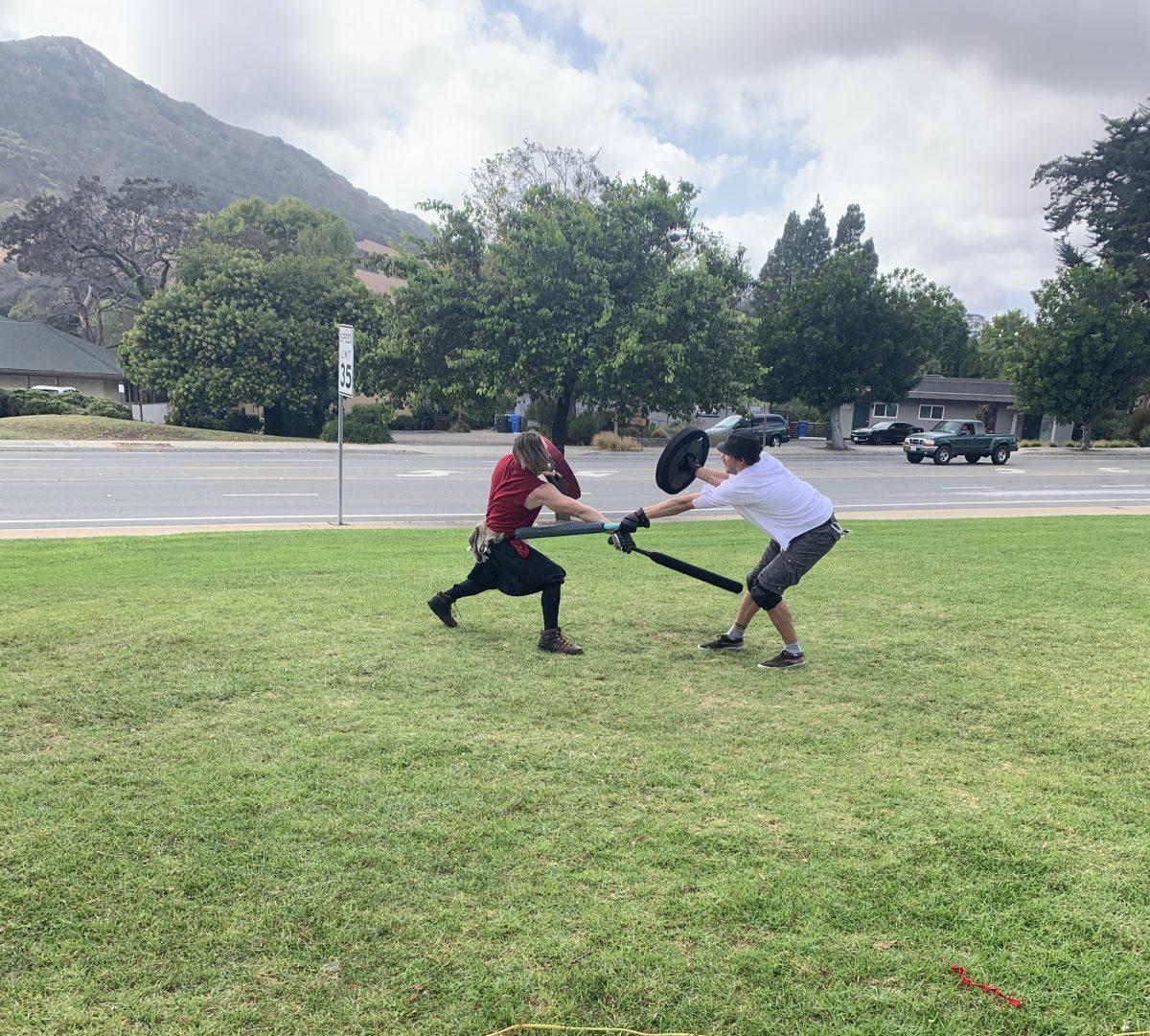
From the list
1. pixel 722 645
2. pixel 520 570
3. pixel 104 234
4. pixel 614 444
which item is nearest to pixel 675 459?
pixel 520 570

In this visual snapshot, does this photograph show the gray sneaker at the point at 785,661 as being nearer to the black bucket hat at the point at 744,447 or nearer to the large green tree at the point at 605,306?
the black bucket hat at the point at 744,447

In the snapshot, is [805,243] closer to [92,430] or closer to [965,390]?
[965,390]

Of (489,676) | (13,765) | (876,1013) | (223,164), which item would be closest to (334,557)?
(489,676)

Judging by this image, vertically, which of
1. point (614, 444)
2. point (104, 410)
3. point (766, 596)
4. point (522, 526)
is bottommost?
point (766, 596)

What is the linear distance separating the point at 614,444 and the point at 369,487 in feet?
60.0

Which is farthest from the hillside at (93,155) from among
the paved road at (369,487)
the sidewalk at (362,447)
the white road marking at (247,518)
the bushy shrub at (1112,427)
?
the white road marking at (247,518)

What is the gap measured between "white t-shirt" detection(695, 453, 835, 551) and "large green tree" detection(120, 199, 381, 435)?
3095cm

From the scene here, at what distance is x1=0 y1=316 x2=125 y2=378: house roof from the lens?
150 feet

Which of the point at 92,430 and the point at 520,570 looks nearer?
the point at 520,570

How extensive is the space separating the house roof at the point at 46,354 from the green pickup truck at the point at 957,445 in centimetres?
4234

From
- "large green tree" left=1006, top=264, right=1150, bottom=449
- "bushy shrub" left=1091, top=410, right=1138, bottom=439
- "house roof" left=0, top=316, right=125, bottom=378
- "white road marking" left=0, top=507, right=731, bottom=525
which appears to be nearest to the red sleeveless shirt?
"white road marking" left=0, top=507, right=731, bottom=525

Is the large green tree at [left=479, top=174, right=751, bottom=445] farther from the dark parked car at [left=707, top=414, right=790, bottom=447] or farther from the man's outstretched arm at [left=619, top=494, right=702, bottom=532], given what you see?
the dark parked car at [left=707, top=414, right=790, bottom=447]

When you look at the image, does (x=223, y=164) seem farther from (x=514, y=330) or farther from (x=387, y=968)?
(x=387, y=968)

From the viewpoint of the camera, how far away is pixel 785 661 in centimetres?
609
